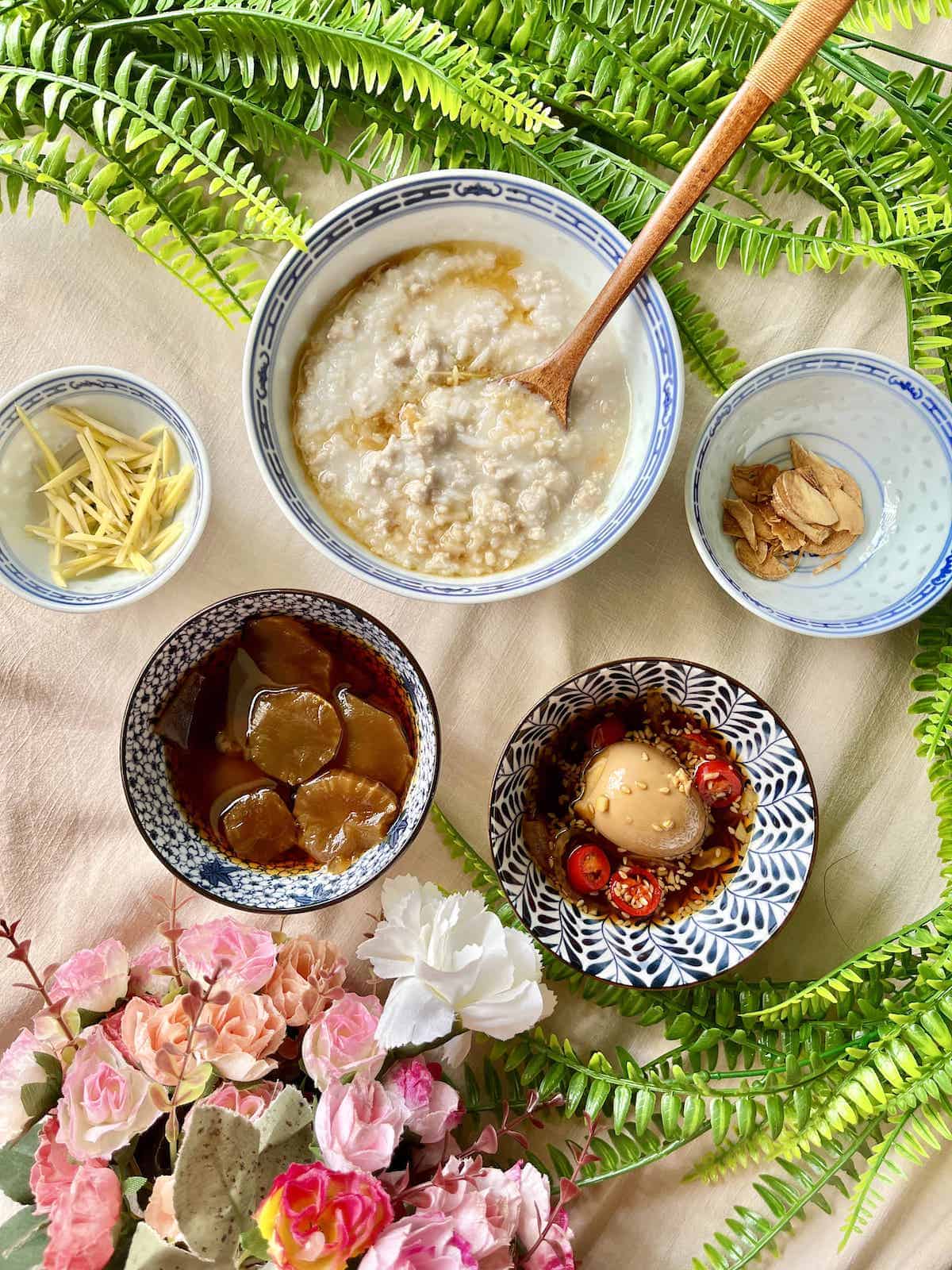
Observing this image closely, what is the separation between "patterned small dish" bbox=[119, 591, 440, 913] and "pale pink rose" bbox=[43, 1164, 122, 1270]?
0.38m

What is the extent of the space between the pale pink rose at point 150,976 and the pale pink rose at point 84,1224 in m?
0.26

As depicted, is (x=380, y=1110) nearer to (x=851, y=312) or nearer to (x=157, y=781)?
(x=157, y=781)

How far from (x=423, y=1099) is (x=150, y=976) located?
44 cm

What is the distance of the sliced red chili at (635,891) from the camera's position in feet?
5.34

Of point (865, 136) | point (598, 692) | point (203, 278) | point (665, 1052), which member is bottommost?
point (665, 1052)

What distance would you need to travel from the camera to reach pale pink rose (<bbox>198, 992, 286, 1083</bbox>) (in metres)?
1.34

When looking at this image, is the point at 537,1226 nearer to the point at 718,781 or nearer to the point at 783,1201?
the point at 783,1201

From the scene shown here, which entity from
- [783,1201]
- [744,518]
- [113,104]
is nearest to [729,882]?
[783,1201]

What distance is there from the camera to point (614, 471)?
1651 mm

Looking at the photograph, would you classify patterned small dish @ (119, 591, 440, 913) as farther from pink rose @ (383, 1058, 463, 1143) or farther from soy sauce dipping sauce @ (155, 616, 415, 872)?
pink rose @ (383, 1058, 463, 1143)

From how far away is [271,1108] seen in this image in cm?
127

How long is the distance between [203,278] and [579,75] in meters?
0.66

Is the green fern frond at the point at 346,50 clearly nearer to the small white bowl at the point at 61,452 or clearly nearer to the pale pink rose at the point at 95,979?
the small white bowl at the point at 61,452

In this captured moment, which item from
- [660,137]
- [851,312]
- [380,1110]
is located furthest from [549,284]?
[380,1110]
